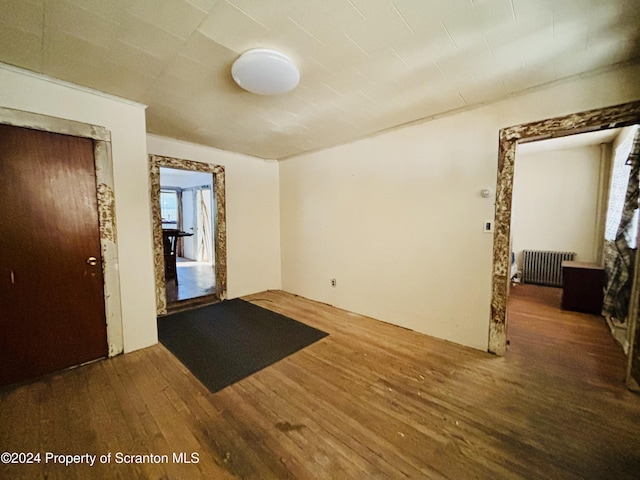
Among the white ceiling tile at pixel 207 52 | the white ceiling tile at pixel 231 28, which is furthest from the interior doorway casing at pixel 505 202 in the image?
the white ceiling tile at pixel 207 52

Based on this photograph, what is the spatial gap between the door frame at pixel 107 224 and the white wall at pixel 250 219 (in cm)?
136

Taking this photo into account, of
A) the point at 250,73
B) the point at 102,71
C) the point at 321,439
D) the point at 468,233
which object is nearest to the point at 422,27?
the point at 250,73

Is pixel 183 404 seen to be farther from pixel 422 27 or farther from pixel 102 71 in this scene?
pixel 422 27

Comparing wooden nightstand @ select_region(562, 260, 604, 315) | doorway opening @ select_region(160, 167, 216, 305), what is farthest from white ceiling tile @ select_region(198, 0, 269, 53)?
wooden nightstand @ select_region(562, 260, 604, 315)

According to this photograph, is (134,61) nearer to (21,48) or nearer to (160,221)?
(21,48)

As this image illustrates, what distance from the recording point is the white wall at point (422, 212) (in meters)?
2.19

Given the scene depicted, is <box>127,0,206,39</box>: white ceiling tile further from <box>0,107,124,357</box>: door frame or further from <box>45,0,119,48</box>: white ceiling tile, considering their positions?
<box>0,107,124,357</box>: door frame

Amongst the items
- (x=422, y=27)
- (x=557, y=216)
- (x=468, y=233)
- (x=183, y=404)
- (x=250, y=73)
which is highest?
(x=422, y=27)

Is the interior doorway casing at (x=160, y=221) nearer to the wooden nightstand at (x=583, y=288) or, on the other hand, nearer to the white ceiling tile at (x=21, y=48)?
the white ceiling tile at (x=21, y=48)

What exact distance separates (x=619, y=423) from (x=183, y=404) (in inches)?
114

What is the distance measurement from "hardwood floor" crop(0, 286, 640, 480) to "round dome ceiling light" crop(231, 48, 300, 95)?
2352mm

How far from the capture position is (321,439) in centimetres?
140

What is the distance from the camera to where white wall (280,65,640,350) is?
7.17ft

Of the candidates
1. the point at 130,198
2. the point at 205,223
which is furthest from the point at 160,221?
the point at 205,223
